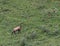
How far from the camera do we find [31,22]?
8.17 metres

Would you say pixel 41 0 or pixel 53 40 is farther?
pixel 41 0

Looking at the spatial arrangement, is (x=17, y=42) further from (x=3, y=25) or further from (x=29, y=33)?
(x=3, y=25)

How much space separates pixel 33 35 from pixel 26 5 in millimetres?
2264

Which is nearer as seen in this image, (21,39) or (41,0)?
(21,39)

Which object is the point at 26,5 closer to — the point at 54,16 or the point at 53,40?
the point at 54,16

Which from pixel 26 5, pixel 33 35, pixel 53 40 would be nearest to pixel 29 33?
pixel 33 35

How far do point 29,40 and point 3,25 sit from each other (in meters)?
1.31

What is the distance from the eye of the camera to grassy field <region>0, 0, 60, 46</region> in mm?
7125

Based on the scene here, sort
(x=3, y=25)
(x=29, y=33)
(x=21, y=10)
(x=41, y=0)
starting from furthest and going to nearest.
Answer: (x=41, y=0) < (x=21, y=10) < (x=3, y=25) < (x=29, y=33)

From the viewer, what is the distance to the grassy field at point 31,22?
7.12 metres

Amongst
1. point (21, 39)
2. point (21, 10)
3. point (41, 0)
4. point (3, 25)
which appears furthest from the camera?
point (41, 0)

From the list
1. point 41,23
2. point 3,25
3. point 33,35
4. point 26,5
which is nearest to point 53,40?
point 33,35

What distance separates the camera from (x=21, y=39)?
7012mm

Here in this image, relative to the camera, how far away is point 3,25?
8.08m
